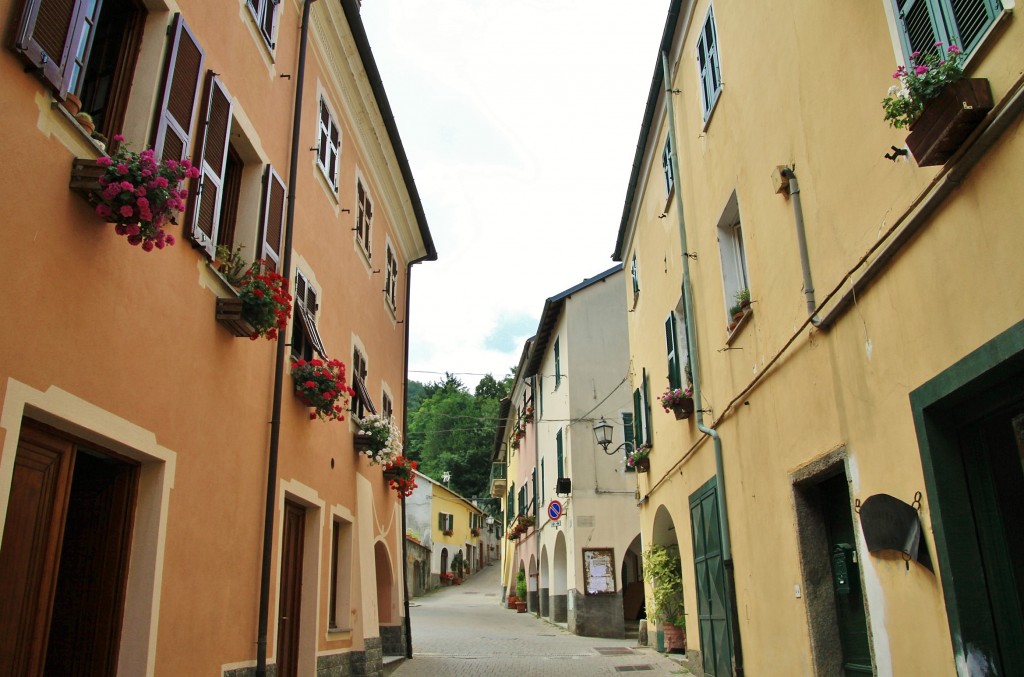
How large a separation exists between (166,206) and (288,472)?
4696mm

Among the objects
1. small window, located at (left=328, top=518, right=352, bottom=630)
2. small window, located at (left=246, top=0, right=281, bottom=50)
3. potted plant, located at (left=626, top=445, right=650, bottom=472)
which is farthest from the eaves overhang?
small window, located at (left=328, top=518, right=352, bottom=630)

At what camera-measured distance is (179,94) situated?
5.69 meters

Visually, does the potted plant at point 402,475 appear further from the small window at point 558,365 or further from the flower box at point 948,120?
the flower box at point 948,120

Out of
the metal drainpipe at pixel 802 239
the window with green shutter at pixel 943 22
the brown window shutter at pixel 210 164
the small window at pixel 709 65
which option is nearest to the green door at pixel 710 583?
the metal drainpipe at pixel 802 239

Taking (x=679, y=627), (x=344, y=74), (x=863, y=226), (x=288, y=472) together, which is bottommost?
(x=679, y=627)

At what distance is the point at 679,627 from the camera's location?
1360 cm

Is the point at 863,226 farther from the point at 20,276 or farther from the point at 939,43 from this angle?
the point at 20,276

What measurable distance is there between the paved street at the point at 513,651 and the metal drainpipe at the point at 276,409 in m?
5.39

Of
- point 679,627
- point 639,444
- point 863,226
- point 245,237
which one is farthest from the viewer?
point 639,444

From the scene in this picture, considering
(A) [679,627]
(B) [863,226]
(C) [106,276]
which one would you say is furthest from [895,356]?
(A) [679,627]

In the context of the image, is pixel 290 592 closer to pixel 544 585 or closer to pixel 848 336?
pixel 848 336

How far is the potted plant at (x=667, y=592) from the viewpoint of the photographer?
13188 millimetres

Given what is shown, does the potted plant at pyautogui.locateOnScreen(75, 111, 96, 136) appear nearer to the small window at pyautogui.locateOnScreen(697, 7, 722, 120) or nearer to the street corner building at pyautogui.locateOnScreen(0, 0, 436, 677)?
the street corner building at pyautogui.locateOnScreen(0, 0, 436, 677)

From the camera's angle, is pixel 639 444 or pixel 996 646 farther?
pixel 639 444
